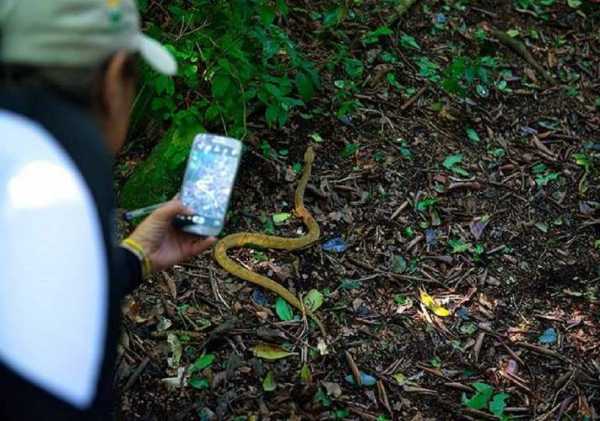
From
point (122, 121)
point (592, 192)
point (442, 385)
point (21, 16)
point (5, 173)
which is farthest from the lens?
point (592, 192)

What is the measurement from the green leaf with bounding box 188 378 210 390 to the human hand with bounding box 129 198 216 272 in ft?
3.35

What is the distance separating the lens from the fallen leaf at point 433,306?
3979mm

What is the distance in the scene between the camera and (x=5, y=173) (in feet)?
4.64

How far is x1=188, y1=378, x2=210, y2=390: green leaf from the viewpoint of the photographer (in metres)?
3.39


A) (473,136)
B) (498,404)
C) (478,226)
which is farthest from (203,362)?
(473,136)

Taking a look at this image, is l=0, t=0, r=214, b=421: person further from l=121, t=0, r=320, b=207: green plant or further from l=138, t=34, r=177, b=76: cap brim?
l=121, t=0, r=320, b=207: green plant

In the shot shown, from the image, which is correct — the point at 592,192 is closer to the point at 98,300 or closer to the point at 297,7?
the point at 297,7

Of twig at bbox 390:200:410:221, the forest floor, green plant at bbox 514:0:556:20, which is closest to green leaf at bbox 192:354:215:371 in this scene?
the forest floor

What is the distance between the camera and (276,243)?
4.22 m

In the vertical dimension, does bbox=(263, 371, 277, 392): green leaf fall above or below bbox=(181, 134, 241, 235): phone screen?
below

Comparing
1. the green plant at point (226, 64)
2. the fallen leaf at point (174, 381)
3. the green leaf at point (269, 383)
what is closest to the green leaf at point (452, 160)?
the green plant at point (226, 64)

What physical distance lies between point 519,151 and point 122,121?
3.94 metres

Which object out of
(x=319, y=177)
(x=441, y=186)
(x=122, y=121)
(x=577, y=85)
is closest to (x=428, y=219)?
(x=441, y=186)

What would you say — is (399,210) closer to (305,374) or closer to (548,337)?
(548,337)
